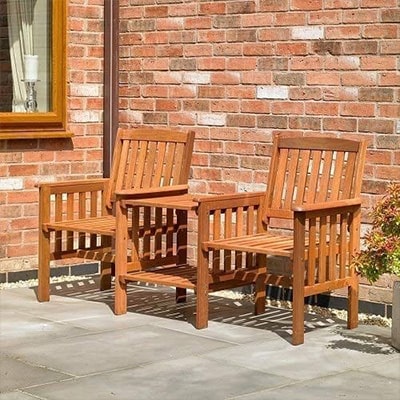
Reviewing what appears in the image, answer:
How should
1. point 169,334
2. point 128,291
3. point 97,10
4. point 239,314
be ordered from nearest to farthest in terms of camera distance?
point 169,334
point 239,314
point 128,291
point 97,10

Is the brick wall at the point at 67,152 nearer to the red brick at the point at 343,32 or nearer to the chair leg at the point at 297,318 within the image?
the red brick at the point at 343,32

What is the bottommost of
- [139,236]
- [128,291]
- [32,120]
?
[128,291]

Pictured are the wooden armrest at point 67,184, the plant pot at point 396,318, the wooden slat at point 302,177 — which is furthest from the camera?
the wooden armrest at point 67,184

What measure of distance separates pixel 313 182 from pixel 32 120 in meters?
2.27

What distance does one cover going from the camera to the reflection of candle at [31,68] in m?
8.27

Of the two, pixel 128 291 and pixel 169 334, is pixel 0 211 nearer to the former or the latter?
pixel 128 291

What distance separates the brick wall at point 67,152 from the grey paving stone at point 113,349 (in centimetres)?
186

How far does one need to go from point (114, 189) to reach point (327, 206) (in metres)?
1.96

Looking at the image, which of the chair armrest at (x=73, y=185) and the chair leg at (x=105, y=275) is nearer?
the chair armrest at (x=73, y=185)

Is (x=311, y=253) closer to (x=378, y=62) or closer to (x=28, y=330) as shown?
(x=378, y=62)

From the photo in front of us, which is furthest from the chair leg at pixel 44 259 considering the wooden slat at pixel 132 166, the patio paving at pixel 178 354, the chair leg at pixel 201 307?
the chair leg at pixel 201 307

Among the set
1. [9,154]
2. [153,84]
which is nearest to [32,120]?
[9,154]

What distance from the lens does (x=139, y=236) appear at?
7.24 meters

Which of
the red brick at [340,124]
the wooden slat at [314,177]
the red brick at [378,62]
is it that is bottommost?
the wooden slat at [314,177]
